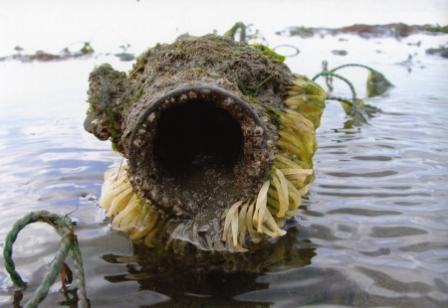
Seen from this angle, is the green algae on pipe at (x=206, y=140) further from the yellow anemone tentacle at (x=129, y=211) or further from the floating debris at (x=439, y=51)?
the floating debris at (x=439, y=51)

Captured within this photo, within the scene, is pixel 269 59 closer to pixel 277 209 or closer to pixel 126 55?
pixel 277 209

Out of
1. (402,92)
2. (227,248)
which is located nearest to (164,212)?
(227,248)

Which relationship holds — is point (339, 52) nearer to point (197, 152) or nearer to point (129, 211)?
point (197, 152)

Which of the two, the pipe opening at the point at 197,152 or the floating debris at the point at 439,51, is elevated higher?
the floating debris at the point at 439,51

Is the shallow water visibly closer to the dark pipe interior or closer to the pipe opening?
the pipe opening

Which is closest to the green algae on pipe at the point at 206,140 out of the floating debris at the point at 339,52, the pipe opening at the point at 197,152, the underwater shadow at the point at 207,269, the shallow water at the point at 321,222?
the pipe opening at the point at 197,152

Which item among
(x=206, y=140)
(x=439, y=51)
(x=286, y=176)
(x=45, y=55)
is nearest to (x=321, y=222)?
(x=286, y=176)

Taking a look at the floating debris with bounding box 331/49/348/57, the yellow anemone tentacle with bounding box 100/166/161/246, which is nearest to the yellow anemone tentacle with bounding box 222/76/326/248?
the yellow anemone tentacle with bounding box 100/166/161/246
